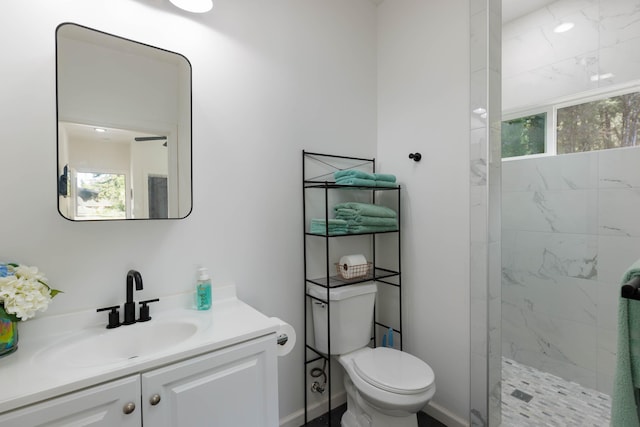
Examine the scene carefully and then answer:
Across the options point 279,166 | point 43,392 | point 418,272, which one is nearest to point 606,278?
point 418,272

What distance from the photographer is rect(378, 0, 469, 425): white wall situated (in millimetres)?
1725

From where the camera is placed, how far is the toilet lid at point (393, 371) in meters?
1.43

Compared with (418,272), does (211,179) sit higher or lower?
higher

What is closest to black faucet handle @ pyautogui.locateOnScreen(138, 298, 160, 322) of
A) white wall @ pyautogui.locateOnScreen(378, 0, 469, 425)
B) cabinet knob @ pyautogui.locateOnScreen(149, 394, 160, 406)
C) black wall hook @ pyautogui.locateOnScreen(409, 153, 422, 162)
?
cabinet knob @ pyautogui.locateOnScreen(149, 394, 160, 406)

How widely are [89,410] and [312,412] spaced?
51.3 inches

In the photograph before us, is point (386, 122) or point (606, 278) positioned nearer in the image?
point (606, 278)

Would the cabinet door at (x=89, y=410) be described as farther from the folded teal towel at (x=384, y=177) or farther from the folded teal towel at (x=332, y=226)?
the folded teal towel at (x=384, y=177)

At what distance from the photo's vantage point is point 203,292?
54.0 inches

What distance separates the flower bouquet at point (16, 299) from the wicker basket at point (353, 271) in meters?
1.32

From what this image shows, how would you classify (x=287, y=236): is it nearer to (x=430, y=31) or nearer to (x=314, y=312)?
(x=314, y=312)

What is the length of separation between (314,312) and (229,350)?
0.81 meters

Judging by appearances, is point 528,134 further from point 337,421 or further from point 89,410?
point 89,410

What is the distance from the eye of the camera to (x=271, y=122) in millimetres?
1685

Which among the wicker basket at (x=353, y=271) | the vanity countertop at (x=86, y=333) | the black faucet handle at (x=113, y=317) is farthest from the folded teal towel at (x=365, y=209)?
the black faucet handle at (x=113, y=317)
